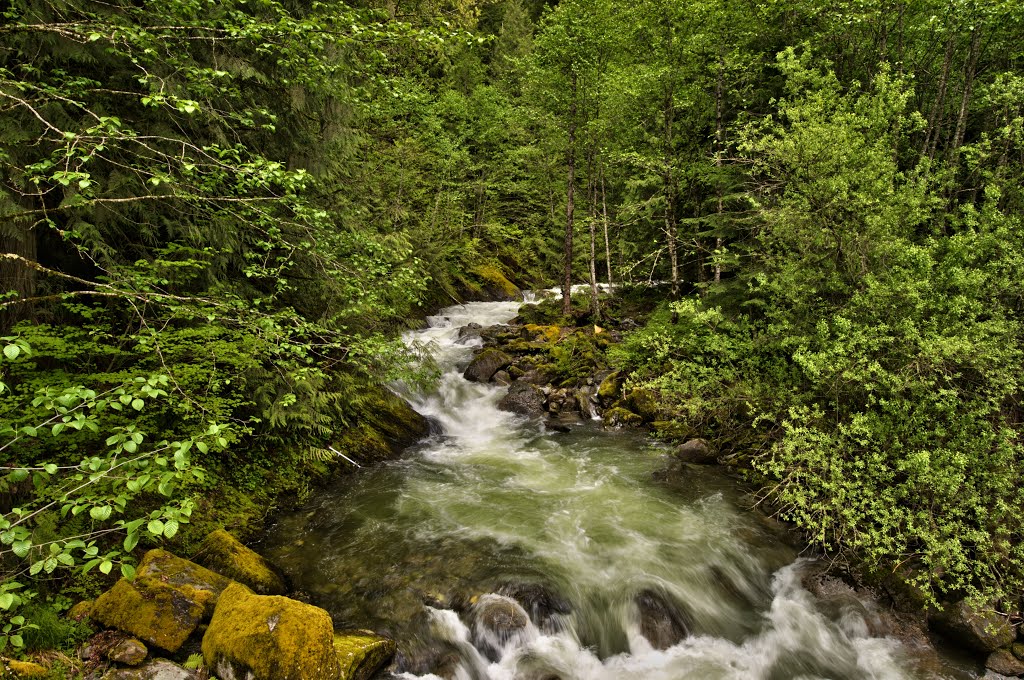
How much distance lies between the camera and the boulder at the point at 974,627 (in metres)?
6.01

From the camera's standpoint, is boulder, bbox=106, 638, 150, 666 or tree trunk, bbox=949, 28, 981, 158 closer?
boulder, bbox=106, 638, 150, 666

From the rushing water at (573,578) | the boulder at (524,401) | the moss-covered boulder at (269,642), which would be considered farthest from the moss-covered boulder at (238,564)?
the boulder at (524,401)

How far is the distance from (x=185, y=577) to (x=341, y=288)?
4.65 meters

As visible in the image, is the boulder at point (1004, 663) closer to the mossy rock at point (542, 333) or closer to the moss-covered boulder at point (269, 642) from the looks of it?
the moss-covered boulder at point (269, 642)

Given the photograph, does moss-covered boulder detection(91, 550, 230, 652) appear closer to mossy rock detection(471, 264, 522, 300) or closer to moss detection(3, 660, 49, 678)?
moss detection(3, 660, 49, 678)

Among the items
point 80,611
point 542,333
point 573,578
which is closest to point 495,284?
point 542,333

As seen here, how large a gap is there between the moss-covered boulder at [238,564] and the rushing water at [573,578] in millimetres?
473

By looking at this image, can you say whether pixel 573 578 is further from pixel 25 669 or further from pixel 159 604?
pixel 25 669

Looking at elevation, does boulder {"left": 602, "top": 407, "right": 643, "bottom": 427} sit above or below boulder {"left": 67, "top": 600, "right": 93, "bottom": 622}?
below

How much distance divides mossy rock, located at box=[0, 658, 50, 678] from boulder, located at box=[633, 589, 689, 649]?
623cm

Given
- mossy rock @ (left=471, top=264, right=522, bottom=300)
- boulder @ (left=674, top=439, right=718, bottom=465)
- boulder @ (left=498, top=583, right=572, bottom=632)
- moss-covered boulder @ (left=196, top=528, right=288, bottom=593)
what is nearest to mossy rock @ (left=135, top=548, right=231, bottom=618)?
moss-covered boulder @ (left=196, top=528, right=288, bottom=593)

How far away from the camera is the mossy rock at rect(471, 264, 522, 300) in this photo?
25.0m

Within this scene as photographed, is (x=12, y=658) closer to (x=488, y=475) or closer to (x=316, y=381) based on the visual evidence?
(x=316, y=381)

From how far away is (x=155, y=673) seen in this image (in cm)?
449
